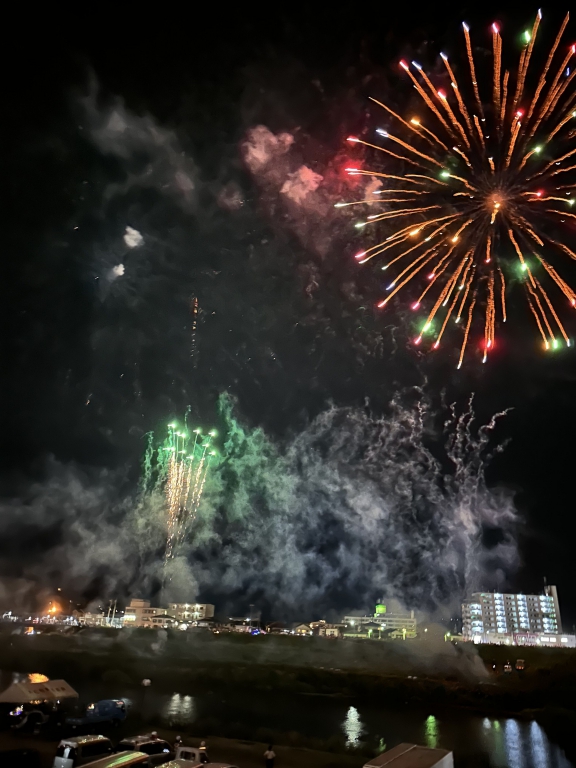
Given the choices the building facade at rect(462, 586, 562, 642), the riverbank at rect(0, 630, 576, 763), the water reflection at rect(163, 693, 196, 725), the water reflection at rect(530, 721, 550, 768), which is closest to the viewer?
the water reflection at rect(530, 721, 550, 768)

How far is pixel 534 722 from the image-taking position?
40.1m

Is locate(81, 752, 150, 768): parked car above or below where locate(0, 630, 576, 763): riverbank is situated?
above

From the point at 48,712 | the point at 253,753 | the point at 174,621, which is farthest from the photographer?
the point at 174,621

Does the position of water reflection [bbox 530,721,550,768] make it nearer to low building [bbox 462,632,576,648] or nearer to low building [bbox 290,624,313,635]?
low building [bbox 290,624,313,635]

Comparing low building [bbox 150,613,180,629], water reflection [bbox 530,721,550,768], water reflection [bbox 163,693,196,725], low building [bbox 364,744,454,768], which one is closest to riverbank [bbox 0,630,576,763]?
water reflection [bbox 163,693,196,725]

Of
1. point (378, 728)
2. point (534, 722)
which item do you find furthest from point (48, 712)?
point (534, 722)

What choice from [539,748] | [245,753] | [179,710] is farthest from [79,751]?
[539,748]

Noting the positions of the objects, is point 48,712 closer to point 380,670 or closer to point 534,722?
point 534,722

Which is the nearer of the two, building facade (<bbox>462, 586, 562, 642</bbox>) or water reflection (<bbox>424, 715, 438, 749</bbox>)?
water reflection (<bbox>424, 715, 438, 749</bbox>)

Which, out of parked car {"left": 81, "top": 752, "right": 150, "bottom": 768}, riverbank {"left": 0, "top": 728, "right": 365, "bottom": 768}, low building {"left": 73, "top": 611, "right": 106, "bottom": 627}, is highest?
parked car {"left": 81, "top": 752, "right": 150, "bottom": 768}

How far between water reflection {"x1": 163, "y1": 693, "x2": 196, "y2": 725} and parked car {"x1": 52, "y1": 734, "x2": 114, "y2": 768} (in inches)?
462

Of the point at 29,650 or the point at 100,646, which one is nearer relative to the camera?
the point at 29,650

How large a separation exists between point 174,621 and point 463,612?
221 feet

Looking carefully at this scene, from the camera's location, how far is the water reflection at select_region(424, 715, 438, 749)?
29.7 meters
